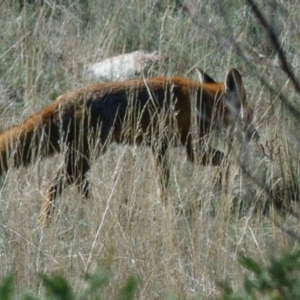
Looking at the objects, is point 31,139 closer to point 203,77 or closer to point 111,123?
point 111,123

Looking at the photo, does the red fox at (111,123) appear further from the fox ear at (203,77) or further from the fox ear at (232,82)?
the fox ear at (203,77)

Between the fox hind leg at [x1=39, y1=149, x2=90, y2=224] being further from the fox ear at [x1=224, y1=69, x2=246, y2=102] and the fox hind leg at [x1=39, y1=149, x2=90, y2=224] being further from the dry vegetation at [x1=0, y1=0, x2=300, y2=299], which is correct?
the fox ear at [x1=224, y1=69, x2=246, y2=102]

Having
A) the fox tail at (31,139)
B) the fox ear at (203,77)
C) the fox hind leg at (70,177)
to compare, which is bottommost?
the fox hind leg at (70,177)

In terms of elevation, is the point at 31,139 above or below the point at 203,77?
below

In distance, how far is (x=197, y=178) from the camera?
212 inches

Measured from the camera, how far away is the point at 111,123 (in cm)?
636

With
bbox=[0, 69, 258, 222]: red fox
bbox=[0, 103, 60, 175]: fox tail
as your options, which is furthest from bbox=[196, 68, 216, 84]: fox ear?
bbox=[0, 103, 60, 175]: fox tail

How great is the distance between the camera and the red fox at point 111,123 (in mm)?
5758

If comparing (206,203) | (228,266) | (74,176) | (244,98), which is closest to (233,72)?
(244,98)

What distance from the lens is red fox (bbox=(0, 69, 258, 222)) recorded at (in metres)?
5.76

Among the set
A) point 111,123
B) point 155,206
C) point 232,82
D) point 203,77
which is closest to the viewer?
point 155,206

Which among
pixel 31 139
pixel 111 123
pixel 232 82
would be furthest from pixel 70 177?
pixel 232 82

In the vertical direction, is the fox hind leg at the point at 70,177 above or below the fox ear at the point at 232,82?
below

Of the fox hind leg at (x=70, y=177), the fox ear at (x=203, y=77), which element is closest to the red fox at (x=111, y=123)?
the fox hind leg at (x=70, y=177)
